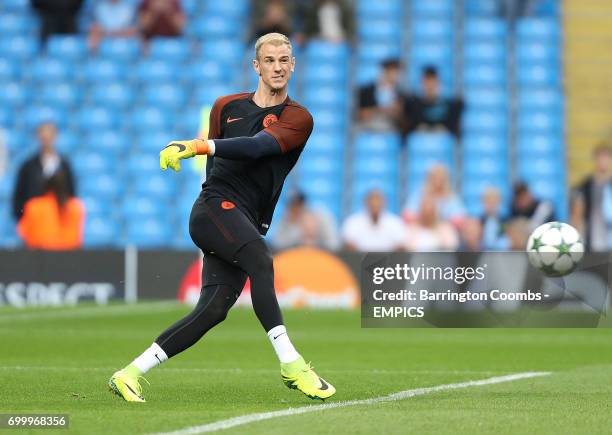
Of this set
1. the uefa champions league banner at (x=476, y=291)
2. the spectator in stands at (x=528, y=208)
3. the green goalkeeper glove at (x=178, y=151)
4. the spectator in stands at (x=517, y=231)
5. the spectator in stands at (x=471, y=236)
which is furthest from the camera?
the spectator in stands at (x=528, y=208)

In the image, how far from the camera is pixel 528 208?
61.2 feet

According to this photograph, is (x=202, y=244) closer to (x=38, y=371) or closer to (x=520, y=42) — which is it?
(x=38, y=371)

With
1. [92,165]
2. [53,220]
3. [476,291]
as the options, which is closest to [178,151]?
[476,291]

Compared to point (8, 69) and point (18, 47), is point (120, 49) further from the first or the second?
point (8, 69)

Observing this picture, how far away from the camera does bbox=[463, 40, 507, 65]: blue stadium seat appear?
23.7 metres

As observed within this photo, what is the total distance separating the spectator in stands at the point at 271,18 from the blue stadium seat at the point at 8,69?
4272mm

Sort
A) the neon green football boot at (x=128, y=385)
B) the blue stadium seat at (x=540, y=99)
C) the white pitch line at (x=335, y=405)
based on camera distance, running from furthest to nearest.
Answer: the blue stadium seat at (x=540, y=99) → the neon green football boot at (x=128, y=385) → the white pitch line at (x=335, y=405)

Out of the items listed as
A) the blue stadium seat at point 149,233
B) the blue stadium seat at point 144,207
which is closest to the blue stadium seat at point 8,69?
the blue stadium seat at point 144,207

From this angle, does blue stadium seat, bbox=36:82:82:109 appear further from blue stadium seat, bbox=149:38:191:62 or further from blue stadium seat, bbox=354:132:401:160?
blue stadium seat, bbox=354:132:401:160

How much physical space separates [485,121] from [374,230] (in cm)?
475

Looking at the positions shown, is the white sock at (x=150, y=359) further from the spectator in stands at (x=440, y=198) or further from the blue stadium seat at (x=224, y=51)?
the blue stadium seat at (x=224, y=51)

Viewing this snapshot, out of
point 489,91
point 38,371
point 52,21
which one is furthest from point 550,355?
point 52,21

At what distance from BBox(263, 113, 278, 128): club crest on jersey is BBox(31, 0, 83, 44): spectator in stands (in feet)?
56.4

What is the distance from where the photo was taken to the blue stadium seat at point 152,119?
925 inches
